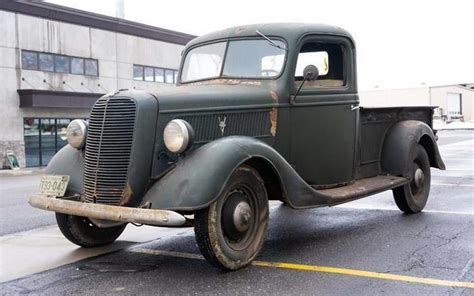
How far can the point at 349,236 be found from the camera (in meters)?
6.21

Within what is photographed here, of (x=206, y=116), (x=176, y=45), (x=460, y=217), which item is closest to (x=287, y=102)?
(x=206, y=116)

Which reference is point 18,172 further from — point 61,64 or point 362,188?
point 362,188

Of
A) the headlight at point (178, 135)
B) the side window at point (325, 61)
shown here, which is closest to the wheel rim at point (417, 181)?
the side window at point (325, 61)

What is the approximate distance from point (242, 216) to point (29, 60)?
19.9 m

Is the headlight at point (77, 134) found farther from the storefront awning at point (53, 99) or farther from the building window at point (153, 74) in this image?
the building window at point (153, 74)

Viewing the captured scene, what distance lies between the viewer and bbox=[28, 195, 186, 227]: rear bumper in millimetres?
4223

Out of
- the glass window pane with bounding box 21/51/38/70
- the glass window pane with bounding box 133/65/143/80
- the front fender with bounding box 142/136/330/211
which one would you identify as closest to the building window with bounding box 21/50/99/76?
the glass window pane with bounding box 21/51/38/70

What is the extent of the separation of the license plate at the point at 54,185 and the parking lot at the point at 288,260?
72 cm

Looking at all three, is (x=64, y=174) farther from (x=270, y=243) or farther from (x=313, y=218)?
(x=313, y=218)

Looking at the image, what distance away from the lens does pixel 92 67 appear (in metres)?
25.0

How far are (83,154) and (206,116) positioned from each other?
1.34 meters

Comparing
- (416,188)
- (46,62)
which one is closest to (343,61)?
(416,188)

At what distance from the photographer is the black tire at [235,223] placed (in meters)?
4.52

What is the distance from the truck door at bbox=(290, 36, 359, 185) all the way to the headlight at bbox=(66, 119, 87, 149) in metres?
2.17
